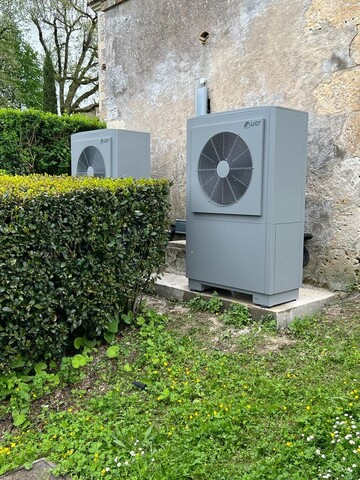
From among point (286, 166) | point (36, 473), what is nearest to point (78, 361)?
point (36, 473)

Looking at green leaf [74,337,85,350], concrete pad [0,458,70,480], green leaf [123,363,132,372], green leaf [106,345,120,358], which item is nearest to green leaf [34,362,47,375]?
green leaf [74,337,85,350]

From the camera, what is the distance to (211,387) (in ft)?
9.36

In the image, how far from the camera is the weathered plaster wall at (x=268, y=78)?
4.40 metres

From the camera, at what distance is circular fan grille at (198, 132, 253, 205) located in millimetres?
3697

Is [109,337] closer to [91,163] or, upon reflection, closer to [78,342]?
[78,342]

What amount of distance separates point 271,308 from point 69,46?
64.2 ft

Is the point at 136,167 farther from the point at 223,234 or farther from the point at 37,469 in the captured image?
the point at 37,469

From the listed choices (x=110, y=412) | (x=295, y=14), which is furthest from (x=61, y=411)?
(x=295, y=14)

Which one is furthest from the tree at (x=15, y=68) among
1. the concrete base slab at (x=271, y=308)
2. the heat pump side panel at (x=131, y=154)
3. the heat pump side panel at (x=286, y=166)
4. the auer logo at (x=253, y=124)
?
the heat pump side panel at (x=286, y=166)

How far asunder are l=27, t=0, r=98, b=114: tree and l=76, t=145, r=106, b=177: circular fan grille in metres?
13.9

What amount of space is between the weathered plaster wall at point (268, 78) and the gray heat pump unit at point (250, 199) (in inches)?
31.6

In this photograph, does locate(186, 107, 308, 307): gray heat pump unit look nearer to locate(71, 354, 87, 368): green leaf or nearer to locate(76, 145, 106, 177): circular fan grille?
locate(71, 354, 87, 368): green leaf

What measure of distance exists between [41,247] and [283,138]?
2.07 meters

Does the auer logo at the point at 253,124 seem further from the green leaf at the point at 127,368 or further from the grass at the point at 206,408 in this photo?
the green leaf at the point at 127,368
